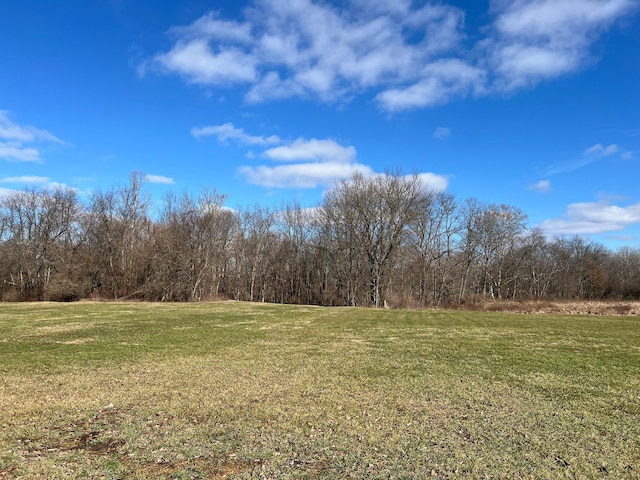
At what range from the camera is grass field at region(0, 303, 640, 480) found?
3684mm

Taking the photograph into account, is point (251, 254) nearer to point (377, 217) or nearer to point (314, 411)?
point (377, 217)

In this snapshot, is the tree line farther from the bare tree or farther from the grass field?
the grass field

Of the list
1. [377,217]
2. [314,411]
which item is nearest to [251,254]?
[377,217]

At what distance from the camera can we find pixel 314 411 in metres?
5.17

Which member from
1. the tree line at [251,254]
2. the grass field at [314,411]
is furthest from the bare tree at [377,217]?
the grass field at [314,411]

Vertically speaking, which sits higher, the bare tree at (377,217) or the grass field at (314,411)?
the bare tree at (377,217)

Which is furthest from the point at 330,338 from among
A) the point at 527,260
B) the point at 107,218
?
the point at 527,260

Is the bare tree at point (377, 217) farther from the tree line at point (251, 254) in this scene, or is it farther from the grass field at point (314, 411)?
the grass field at point (314, 411)

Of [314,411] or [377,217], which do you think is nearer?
[314,411]

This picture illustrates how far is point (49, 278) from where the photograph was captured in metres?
38.1

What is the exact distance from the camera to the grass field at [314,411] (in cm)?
368

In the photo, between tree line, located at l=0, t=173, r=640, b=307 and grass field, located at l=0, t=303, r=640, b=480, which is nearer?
grass field, located at l=0, t=303, r=640, b=480

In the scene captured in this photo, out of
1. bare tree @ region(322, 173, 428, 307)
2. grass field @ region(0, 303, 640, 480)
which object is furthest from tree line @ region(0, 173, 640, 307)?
grass field @ region(0, 303, 640, 480)

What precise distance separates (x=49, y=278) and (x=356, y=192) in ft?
101
